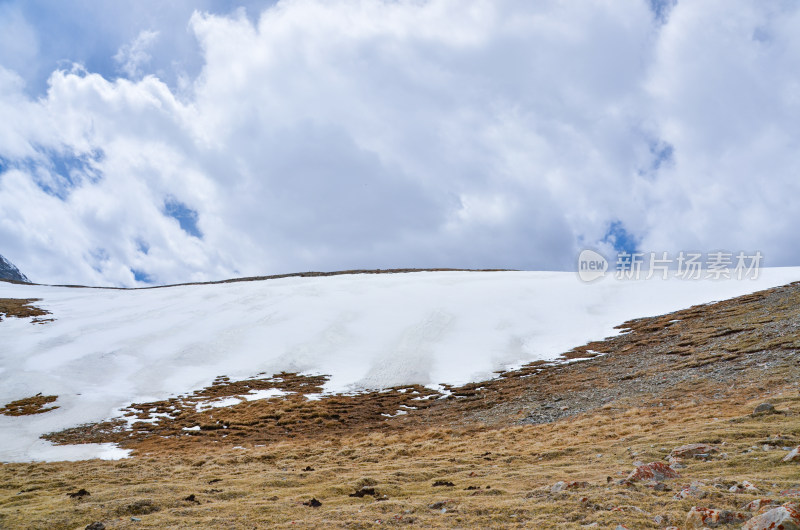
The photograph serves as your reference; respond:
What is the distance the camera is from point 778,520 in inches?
227

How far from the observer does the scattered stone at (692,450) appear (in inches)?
404

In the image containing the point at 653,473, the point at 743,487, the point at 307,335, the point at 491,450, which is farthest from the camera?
the point at 307,335

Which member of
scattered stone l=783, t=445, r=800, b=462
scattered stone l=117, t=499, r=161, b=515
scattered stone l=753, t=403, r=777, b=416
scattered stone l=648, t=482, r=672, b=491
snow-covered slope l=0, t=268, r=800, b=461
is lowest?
scattered stone l=117, t=499, r=161, b=515

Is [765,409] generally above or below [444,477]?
above

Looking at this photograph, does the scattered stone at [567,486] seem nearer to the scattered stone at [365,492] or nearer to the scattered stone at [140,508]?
the scattered stone at [365,492]

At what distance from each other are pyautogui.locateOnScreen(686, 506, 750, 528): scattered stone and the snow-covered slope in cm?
2188

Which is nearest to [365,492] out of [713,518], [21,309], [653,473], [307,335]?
[653,473]

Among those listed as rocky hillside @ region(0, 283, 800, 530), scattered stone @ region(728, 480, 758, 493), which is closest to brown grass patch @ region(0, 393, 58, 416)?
rocky hillside @ region(0, 283, 800, 530)

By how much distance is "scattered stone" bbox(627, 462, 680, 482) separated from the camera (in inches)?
355

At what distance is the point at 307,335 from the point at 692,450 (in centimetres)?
3285

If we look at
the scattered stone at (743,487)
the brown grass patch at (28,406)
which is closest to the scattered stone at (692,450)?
the scattered stone at (743,487)

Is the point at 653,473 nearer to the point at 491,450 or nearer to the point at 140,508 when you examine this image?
the point at 491,450

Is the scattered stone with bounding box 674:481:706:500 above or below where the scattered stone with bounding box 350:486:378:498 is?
above

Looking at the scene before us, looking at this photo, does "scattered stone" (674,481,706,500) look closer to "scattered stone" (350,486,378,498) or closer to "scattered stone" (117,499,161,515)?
"scattered stone" (350,486,378,498)
